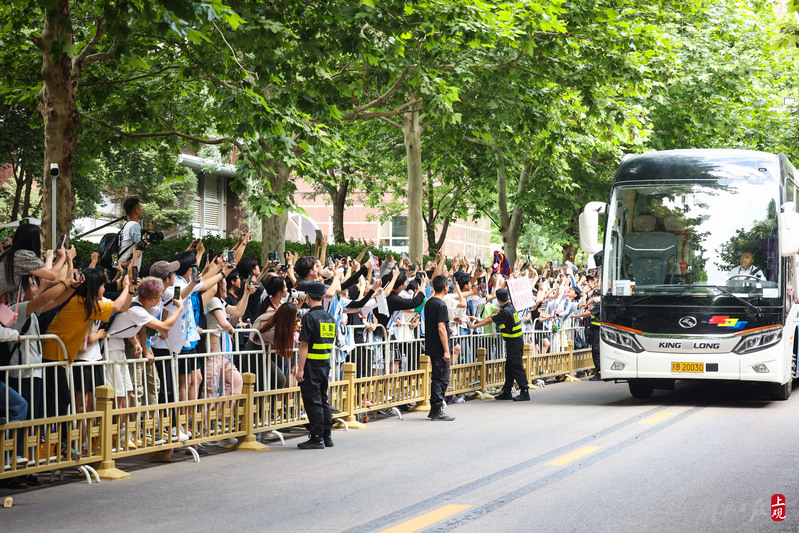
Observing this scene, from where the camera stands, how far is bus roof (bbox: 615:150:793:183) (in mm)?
14922

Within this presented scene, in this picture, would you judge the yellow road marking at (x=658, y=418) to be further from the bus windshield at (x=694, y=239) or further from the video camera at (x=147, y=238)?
the video camera at (x=147, y=238)

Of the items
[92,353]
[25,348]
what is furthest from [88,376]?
[25,348]

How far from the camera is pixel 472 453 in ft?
33.5

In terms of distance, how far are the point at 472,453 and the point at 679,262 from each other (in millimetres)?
5918

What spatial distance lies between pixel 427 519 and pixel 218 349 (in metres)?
4.51

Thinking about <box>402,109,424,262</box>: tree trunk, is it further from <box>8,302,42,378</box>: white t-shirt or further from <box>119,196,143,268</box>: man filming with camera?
<box>8,302,42,378</box>: white t-shirt

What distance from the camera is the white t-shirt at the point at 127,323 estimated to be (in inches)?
364

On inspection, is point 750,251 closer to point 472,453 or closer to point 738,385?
point 738,385

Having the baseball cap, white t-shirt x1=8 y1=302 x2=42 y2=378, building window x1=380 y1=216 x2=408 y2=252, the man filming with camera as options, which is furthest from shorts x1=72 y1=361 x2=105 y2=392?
building window x1=380 y1=216 x2=408 y2=252

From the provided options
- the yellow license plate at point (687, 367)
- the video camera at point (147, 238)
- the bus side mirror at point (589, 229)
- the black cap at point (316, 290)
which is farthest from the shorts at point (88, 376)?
the yellow license plate at point (687, 367)

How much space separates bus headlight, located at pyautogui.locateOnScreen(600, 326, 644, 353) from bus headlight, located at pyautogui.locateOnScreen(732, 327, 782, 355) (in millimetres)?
1380

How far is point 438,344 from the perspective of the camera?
13805 millimetres

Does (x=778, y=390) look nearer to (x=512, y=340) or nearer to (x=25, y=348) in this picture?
(x=512, y=340)

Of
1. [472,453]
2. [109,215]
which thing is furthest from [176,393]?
[109,215]
